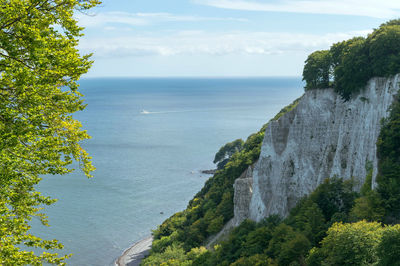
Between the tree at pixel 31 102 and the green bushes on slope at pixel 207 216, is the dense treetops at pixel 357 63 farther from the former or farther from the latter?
the tree at pixel 31 102

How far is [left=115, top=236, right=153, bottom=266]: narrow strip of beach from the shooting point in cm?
6788

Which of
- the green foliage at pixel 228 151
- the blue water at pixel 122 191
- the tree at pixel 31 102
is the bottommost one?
the blue water at pixel 122 191

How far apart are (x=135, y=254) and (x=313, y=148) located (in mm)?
41152

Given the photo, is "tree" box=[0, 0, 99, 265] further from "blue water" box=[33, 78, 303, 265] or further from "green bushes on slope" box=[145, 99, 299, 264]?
"blue water" box=[33, 78, 303, 265]

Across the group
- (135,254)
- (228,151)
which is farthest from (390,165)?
(228,151)

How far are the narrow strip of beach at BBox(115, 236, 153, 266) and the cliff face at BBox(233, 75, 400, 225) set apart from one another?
23.2m

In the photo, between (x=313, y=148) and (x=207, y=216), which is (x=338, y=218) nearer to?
(x=313, y=148)

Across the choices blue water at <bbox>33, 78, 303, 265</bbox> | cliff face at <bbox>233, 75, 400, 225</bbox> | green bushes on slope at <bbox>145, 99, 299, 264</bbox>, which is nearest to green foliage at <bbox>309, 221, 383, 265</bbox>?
cliff face at <bbox>233, 75, 400, 225</bbox>

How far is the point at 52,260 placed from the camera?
45.6ft

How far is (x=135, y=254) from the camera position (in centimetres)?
7106

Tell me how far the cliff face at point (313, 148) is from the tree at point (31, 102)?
1085 inches

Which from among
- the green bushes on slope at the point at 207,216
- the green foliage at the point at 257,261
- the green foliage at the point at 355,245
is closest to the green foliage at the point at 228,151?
the green bushes on slope at the point at 207,216

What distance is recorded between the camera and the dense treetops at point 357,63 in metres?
38.4

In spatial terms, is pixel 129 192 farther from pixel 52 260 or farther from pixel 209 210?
pixel 52 260
